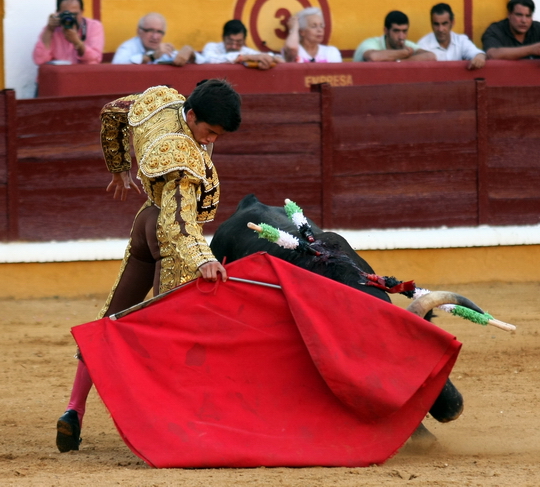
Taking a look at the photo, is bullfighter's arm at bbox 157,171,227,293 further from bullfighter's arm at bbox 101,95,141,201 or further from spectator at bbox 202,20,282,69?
spectator at bbox 202,20,282,69

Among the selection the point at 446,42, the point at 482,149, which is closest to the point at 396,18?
the point at 446,42

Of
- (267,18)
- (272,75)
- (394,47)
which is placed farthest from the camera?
(267,18)

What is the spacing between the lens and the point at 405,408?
298cm

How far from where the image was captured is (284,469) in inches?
114

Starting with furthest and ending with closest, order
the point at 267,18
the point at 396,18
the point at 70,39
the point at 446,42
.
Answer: the point at 267,18, the point at 446,42, the point at 396,18, the point at 70,39

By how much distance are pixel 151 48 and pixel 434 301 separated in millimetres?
4032

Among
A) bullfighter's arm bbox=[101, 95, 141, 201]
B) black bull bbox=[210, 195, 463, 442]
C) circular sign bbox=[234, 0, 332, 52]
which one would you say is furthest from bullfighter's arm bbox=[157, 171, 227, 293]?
circular sign bbox=[234, 0, 332, 52]

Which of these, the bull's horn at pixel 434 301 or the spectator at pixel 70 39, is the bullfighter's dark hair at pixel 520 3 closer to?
the spectator at pixel 70 39

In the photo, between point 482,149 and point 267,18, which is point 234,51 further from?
point 482,149

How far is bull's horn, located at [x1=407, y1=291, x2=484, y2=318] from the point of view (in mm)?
3004

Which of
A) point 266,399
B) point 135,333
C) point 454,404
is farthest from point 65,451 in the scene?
point 454,404

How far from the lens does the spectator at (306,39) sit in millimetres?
6816

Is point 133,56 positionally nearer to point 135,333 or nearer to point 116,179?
point 116,179

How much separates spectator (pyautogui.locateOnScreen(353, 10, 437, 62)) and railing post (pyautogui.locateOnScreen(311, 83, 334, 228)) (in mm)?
644
